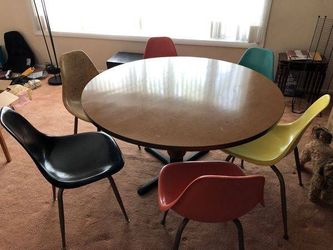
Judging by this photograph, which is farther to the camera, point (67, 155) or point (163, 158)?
point (163, 158)

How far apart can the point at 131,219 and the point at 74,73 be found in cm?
121

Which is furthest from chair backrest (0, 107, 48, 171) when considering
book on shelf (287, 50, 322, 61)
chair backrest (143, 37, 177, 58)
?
book on shelf (287, 50, 322, 61)

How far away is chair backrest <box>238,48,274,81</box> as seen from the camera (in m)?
2.17

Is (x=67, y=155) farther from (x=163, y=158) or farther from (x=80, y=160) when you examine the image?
(x=163, y=158)

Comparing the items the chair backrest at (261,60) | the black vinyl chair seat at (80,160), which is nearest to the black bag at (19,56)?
the black vinyl chair seat at (80,160)

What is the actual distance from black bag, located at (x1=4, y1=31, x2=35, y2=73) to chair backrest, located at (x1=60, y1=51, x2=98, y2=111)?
2049 millimetres

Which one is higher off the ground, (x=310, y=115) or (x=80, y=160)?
(x=310, y=115)

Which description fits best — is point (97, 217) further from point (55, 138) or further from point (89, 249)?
point (55, 138)

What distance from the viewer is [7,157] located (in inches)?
88.3

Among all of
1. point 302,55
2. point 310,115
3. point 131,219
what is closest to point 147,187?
point 131,219

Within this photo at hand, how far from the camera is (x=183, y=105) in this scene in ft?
4.90

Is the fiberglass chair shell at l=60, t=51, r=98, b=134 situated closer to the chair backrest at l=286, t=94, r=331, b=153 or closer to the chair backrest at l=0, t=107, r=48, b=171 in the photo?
the chair backrest at l=0, t=107, r=48, b=171

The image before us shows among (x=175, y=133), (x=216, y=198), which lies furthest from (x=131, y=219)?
Answer: (x=216, y=198)

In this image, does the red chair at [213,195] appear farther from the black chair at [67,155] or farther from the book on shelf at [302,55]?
the book on shelf at [302,55]
